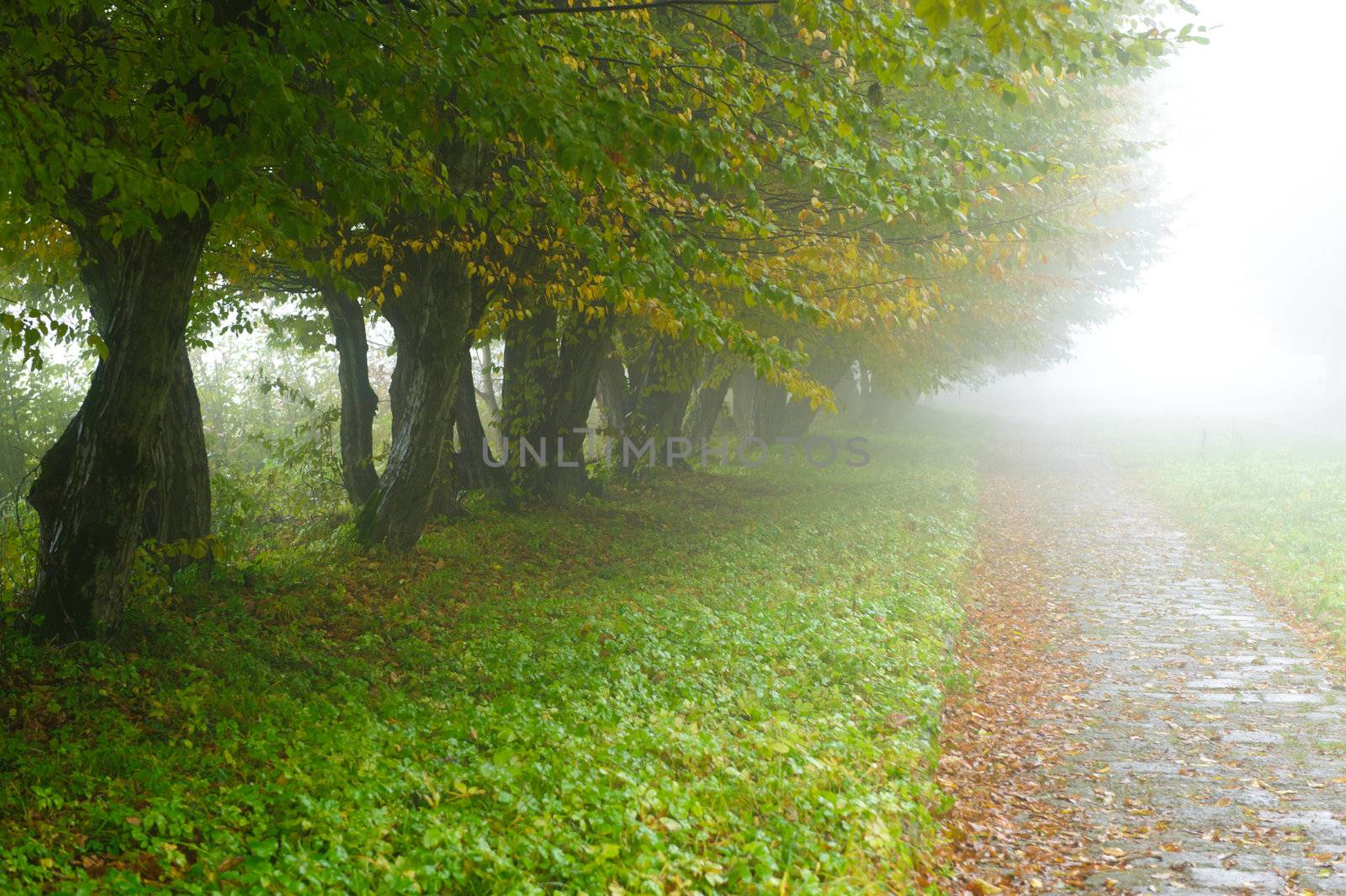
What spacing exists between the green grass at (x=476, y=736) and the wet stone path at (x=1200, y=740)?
1343 mm

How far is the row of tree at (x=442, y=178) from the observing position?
5.42 meters

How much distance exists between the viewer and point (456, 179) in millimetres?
9180

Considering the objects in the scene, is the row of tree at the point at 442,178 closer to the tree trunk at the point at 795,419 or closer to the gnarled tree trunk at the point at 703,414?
the gnarled tree trunk at the point at 703,414

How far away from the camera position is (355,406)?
1340 cm

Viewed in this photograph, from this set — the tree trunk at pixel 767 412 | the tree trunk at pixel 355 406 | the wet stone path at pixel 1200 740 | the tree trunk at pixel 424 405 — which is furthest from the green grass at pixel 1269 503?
the tree trunk at pixel 355 406

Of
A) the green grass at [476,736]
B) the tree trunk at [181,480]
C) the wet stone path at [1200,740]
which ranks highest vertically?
the tree trunk at [181,480]

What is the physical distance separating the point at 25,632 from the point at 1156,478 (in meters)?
26.4

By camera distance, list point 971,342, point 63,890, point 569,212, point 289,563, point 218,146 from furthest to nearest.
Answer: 1. point 971,342
2. point 289,563
3. point 569,212
4. point 218,146
5. point 63,890

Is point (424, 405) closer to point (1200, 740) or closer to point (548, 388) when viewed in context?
point (548, 388)

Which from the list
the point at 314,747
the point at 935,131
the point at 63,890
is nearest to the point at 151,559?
the point at 314,747

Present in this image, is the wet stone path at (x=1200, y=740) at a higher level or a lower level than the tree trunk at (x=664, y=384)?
lower

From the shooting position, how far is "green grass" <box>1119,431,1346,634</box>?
43.7 ft

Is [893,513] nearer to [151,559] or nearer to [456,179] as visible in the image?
[456,179]

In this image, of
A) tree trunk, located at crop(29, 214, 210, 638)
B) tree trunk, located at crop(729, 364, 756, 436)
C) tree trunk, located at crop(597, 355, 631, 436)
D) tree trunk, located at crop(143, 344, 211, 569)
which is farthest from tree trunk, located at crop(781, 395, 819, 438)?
tree trunk, located at crop(29, 214, 210, 638)
